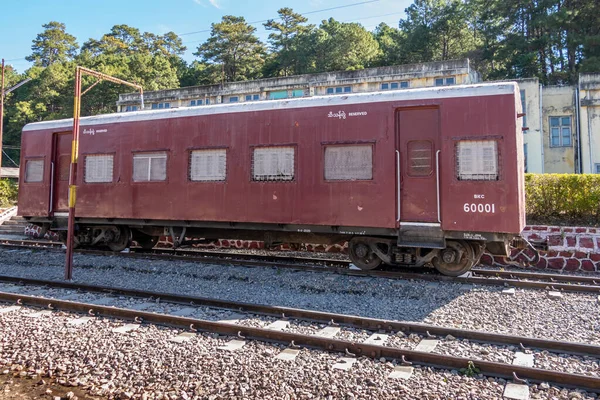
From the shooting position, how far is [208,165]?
31.1 feet

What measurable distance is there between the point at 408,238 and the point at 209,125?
16.3 feet

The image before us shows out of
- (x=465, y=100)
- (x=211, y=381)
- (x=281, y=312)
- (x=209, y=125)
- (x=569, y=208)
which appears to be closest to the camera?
(x=211, y=381)

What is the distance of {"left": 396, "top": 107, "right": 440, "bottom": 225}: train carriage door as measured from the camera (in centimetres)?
773

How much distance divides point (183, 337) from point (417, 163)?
5.14 metres

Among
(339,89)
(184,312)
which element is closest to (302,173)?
(184,312)

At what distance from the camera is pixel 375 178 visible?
802 cm

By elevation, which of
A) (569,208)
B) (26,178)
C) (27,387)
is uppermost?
(26,178)

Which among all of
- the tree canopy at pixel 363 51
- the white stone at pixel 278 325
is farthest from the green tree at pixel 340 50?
the white stone at pixel 278 325

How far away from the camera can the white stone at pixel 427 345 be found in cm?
452

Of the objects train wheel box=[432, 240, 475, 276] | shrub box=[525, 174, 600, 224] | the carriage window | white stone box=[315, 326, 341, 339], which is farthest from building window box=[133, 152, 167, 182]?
shrub box=[525, 174, 600, 224]

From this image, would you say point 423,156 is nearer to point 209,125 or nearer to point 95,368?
point 209,125

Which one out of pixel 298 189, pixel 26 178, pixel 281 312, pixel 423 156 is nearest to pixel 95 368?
pixel 281 312

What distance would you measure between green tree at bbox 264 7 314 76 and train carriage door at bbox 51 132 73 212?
122 ft

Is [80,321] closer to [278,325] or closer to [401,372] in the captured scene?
[278,325]
